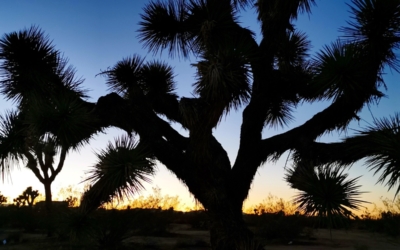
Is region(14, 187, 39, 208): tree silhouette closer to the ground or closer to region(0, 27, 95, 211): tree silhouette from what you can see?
the ground

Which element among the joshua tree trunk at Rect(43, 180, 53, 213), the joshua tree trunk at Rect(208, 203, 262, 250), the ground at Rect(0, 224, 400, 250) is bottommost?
the ground at Rect(0, 224, 400, 250)

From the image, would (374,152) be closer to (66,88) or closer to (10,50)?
(66,88)

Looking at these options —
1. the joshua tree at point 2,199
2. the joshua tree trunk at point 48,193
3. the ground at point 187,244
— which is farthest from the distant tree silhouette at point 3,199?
the ground at point 187,244

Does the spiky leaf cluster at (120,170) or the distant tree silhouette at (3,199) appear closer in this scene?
the spiky leaf cluster at (120,170)

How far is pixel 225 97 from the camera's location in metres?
7.80

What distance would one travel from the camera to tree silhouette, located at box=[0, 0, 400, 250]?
26.3ft

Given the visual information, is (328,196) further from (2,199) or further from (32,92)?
(2,199)

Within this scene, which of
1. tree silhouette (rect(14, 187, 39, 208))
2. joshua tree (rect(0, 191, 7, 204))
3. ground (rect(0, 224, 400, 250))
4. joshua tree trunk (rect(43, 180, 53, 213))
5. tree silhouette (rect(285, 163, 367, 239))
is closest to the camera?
tree silhouette (rect(285, 163, 367, 239))

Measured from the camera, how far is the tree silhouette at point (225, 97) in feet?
26.3

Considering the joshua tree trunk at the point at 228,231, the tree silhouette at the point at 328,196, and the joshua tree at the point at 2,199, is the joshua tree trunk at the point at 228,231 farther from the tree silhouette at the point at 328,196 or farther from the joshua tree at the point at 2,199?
the joshua tree at the point at 2,199

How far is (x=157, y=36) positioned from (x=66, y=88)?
6.57ft

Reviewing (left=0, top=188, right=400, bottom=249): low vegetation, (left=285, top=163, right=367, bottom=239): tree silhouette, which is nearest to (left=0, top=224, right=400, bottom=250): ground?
(left=0, top=188, right=400, bottom=249): low vegetation

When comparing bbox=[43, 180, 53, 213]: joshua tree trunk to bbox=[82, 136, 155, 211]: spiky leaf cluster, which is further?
bbox=[43, 180, 53, 213]: joshua tree trunk

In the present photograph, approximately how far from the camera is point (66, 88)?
966 cm
